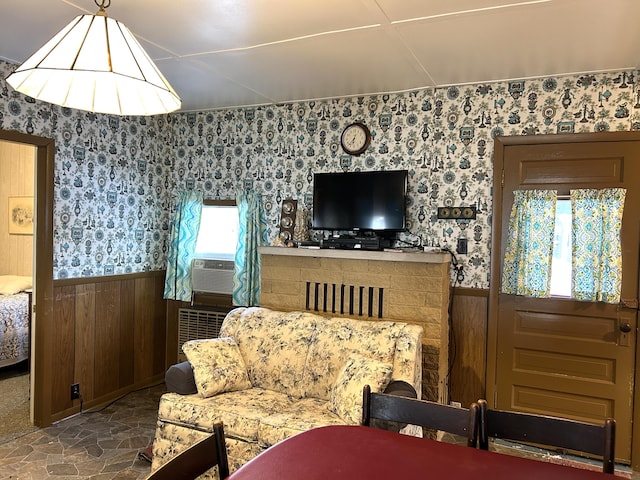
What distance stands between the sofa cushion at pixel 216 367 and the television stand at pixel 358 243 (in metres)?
1.07

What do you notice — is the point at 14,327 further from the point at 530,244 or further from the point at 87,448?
the point at 530,244

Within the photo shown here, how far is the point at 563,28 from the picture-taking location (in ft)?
8.43

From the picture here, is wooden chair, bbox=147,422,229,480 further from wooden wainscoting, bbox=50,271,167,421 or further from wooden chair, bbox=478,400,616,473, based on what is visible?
wooden wainscoting, bbox=50,271,167,421

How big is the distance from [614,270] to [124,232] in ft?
13.0

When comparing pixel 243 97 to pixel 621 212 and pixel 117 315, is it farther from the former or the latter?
pixel 621 212

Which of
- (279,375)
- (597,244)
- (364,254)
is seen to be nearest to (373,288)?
(364,254)

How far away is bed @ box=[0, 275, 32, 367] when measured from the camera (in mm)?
4754

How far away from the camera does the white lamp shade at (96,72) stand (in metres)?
1.39

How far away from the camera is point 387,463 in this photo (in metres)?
1.51

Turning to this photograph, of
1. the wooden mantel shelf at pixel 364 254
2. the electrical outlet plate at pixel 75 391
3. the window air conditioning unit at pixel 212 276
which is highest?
the wooden mantel shelf at pixel 364 254

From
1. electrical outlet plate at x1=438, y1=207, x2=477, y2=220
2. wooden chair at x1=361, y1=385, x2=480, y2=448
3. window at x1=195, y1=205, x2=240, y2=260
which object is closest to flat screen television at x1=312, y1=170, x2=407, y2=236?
electrical outlet plate at x1=438, y1=207, x2=477, y2=220

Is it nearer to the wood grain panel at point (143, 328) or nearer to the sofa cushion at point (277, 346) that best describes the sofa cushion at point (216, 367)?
the sofa cushion at point (277, 346)

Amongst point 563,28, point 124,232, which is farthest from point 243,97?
point 563,28

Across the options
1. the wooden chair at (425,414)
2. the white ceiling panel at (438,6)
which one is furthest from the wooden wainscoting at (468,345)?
the white ceiling panel at (438,6)
